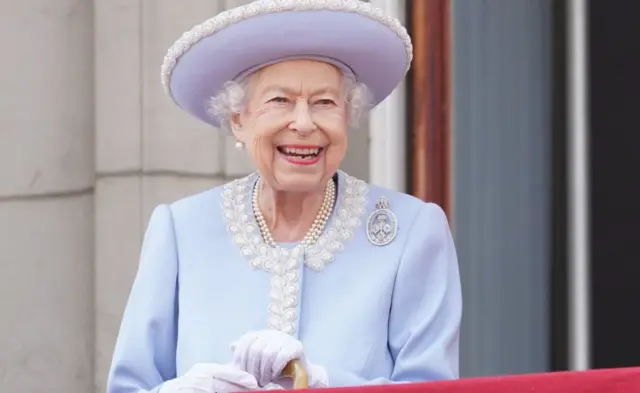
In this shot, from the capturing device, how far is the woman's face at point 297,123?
2.69 m

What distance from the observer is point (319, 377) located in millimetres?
2549

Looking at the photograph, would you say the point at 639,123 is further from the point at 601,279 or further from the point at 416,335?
the point at 416,335

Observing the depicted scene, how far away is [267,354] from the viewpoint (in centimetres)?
249

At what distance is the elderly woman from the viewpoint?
8.79 ft

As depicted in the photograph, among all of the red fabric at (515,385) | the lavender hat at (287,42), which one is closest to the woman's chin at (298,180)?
the lavender hat at (287,42)

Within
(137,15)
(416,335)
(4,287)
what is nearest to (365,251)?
(416,335)

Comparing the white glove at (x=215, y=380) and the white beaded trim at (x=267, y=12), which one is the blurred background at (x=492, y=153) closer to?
the white beaded trim at (x=267, y=12)

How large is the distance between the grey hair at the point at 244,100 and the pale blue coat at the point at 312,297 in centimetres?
16

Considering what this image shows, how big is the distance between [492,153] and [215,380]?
2.03 m

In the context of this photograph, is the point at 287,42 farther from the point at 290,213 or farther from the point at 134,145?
the point at 134,145

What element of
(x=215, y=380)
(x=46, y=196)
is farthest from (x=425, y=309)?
(x=46, y=196)

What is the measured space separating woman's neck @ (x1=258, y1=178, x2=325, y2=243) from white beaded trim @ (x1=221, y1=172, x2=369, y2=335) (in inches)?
1.2

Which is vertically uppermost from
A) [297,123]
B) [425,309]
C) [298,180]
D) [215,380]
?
[297,123]

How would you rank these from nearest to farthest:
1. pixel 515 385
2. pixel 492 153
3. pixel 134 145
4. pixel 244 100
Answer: pixel 515 385 < pixel 244 100 < pixel 492 153 < pixel 134 145
